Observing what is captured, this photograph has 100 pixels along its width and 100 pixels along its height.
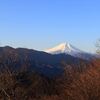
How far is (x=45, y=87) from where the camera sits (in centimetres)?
6141

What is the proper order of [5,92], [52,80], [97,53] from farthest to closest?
[52,80]
[97,53]
[5,92]

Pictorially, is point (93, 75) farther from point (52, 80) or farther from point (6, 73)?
point (52, 80)

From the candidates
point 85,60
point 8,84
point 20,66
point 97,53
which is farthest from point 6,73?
point 85,60

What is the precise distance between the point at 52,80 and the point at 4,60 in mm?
32309

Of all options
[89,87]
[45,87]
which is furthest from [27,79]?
[89,87]

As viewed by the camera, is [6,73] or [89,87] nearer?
[6,73]

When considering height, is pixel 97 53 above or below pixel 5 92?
above

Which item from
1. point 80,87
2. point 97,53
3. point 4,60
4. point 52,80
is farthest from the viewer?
point 52,80

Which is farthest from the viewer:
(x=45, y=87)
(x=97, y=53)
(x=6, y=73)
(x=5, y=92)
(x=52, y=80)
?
(x=52, y=80)

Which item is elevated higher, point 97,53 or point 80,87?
point 97,53

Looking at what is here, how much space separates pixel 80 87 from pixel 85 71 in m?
7.85

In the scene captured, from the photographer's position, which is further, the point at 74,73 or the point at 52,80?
the point at 52,80

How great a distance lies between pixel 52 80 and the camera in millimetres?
68500

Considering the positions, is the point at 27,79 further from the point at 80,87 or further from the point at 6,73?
the point at 6,73
